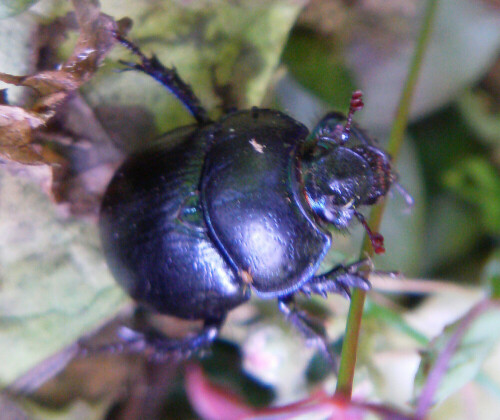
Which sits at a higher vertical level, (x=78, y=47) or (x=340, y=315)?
(x=78, y=47)

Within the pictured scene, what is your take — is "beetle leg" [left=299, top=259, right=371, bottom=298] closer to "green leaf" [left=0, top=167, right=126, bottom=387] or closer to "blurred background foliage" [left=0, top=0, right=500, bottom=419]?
"blurred background foliage" [left=0, top=0, right=500, bottom=419]

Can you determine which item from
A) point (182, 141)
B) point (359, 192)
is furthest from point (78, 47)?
point (359, 192)

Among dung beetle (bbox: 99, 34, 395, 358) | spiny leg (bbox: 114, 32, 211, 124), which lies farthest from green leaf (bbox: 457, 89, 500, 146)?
spiny leg (bbox: 114, 32, 211, 124)

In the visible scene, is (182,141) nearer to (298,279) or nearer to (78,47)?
(78,47)

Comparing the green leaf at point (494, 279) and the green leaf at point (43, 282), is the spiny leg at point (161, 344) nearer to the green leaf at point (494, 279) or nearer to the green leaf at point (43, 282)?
the green leaf at point (43, 282)

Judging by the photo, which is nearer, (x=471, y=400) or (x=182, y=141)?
(x=182, y=141)
